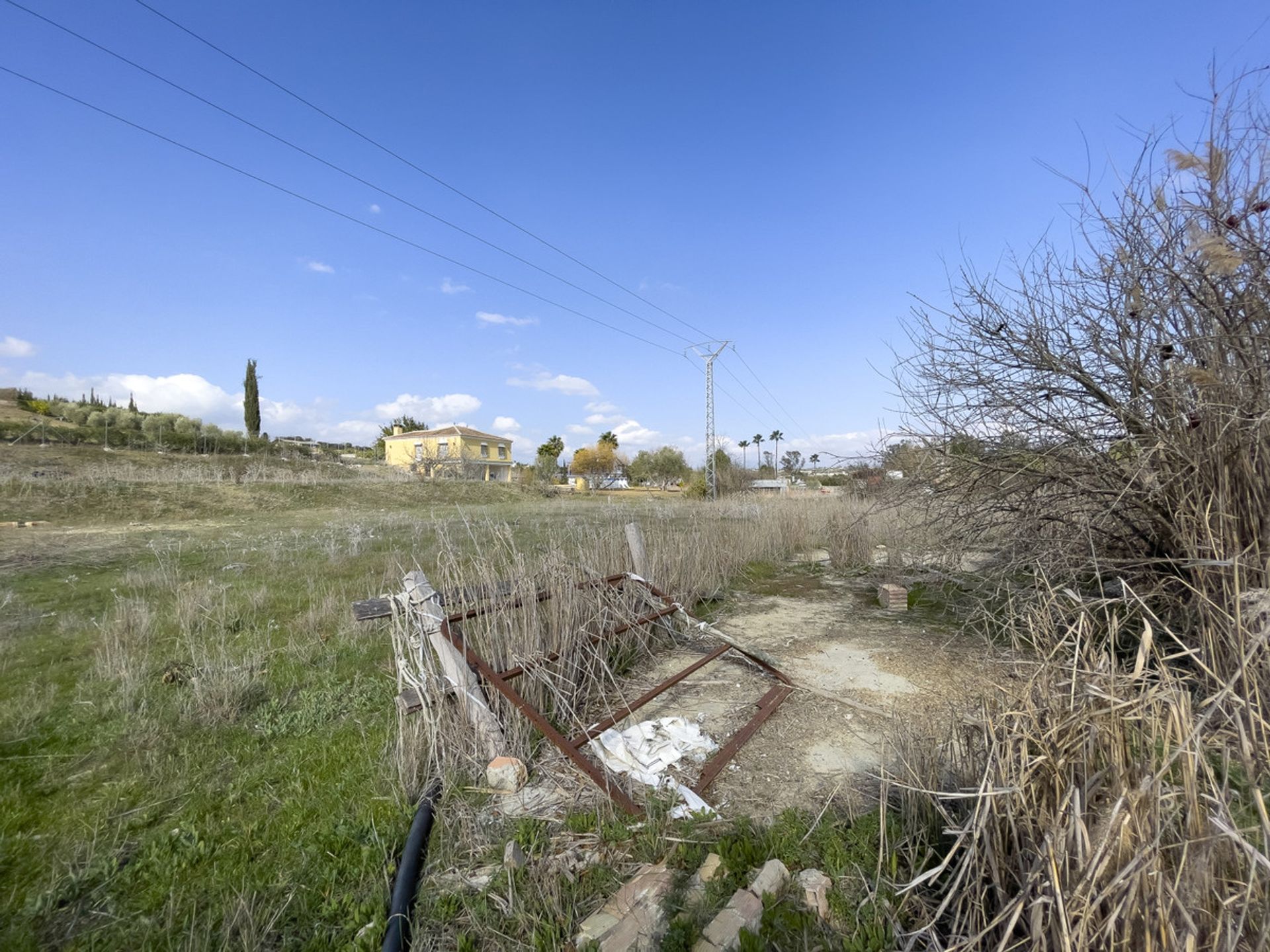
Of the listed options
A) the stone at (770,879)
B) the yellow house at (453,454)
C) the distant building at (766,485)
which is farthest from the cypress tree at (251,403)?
the stone at (770,879)

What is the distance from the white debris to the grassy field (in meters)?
0.48

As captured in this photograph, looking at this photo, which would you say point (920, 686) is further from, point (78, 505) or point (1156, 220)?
point (78, 505)

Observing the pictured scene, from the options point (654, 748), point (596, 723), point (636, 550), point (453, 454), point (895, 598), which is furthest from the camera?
point (453, 454)

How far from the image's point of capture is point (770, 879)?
2.11m

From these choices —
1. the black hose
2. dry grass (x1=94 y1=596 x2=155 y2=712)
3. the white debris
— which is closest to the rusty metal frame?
the white debris

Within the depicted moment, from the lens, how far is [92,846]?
2572mm

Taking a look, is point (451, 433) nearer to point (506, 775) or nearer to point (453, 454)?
point (453, 454)

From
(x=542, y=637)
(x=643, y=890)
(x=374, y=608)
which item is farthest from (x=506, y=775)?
(x=374, y=608)

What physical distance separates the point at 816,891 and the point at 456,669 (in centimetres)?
221

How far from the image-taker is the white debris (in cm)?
310

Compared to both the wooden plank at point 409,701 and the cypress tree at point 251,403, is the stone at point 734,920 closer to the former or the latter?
the wooden plank at point 409,701

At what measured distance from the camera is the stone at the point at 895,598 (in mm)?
7172

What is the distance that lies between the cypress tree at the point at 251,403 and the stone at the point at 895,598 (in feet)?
162

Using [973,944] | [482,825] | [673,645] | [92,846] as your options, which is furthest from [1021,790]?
[673,645]
